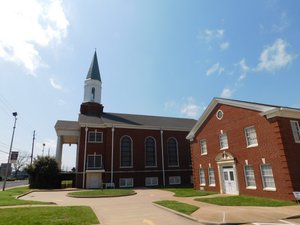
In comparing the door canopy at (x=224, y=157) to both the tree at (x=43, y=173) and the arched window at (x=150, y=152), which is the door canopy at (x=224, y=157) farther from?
the tree at (x=43, y=173)

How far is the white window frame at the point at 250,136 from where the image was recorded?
19203mm

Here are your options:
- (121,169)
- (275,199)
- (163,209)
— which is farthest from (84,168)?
(275,199)

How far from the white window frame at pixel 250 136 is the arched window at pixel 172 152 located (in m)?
20.6

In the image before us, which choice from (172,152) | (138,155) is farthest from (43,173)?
(172,152)

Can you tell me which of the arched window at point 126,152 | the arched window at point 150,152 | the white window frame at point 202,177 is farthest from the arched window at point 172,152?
the white window frame at point 202,177

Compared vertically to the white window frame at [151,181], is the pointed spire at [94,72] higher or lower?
higher

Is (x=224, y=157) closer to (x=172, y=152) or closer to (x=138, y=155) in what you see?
(x=138, y=155)

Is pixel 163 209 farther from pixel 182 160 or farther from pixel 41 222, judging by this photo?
pixel 182 160

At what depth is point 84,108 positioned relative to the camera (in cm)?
4194

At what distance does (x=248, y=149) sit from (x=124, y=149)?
2141 centimetres

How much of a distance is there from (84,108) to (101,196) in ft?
77.3

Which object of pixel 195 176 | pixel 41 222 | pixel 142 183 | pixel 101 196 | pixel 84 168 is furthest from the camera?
pixel 142 183

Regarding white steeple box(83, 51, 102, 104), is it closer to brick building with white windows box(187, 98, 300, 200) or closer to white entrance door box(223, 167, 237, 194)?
brick building with white windows box(187, 98, 300, 200)

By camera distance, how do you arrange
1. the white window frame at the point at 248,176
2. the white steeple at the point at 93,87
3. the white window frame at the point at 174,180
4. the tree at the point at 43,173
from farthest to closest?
the white steeple at the point at 93,87 → the white window frame at the point at 174,180 → the tree at the point at 43,173 → the white window frame at the point at 248,176
